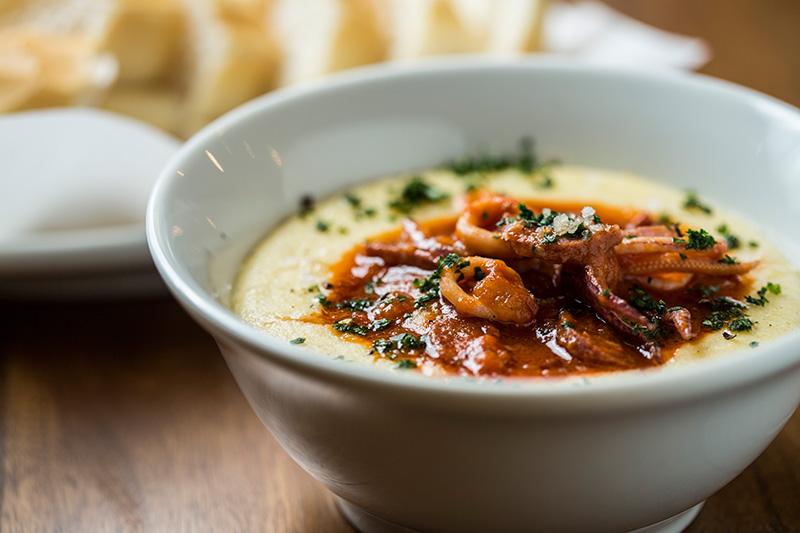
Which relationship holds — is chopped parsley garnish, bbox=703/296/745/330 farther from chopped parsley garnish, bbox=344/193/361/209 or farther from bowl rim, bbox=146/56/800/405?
chopped parsley garnish, bbox=344/193/361/209

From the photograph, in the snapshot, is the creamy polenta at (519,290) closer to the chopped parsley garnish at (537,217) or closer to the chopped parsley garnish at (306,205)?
the chopped parsley garnish at (537,217)

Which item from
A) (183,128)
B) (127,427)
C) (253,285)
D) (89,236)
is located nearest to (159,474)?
(127,427)

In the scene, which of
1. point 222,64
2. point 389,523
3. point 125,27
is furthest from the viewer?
point 125,27

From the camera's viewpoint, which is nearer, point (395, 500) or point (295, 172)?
point (395, 500)

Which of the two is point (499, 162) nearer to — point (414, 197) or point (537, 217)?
point (414, 197)

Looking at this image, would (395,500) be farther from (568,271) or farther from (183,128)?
(183,128)

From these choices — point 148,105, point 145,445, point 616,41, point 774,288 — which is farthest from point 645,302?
point 616,41
